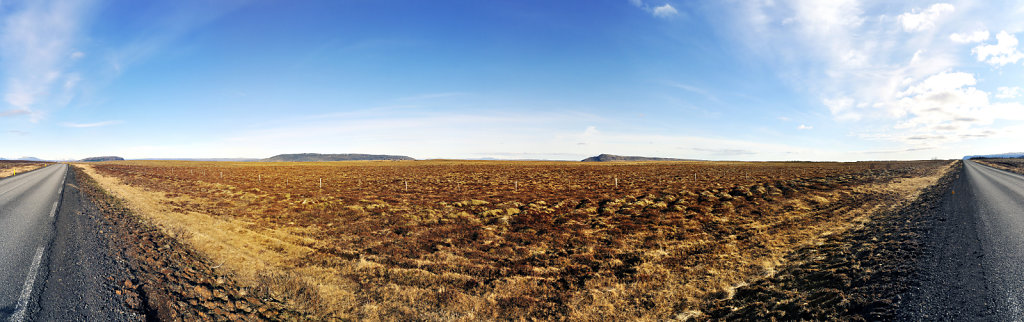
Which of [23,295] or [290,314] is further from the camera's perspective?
[290,314]

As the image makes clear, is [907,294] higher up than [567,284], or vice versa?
[907,294]

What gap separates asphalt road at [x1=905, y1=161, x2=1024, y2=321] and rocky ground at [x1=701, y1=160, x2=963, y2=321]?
0.22 metres

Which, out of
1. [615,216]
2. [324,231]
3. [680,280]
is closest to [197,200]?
[324,231]

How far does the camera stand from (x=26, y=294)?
602 centimetres

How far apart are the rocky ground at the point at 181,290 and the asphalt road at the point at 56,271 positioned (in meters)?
0.24

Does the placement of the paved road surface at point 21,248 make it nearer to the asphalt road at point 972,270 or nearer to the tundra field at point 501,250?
the tundra field at point 501,250

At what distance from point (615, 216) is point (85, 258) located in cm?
1508

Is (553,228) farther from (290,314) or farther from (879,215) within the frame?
(879,215)

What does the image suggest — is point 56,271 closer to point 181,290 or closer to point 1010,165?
point 181,290

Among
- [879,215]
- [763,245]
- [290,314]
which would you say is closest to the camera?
[290,314]

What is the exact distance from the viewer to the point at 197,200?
2077cm

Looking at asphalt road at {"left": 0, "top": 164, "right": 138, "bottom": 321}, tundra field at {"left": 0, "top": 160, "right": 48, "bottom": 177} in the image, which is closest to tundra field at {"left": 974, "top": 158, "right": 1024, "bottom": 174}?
asphalt road at {"left": 0, "top": 164, "right": 138, "bottom": 321}

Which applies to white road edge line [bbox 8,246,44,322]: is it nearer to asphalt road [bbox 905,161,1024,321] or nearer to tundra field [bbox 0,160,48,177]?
asphalt road [bbox 905,161,1024,321]

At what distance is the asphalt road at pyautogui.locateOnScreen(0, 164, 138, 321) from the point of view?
18.4 feet
